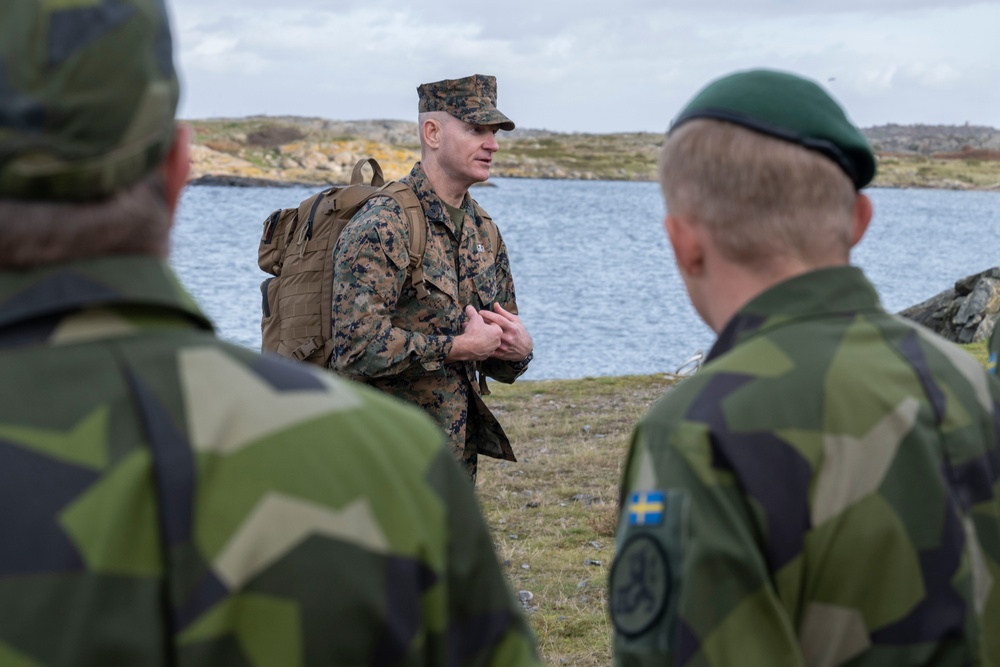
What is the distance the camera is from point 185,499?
1306 mm

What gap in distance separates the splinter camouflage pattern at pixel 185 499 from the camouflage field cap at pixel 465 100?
14.4 feet

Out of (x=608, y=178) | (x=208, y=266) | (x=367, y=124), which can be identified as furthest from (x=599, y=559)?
(x=367, y=124)

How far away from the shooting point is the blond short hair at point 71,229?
1.32m

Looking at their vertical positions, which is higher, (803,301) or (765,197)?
(765,197)

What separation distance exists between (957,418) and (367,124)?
135m

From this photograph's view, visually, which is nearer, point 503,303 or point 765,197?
point 765,197

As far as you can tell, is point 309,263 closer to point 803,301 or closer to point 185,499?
point 803,301

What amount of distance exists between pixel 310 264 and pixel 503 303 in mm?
1156

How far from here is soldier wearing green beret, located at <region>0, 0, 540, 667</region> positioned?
4.19 ft

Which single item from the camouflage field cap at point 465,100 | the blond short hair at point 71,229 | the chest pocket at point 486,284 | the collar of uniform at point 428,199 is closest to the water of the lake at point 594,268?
the collar of uniform at point 428,199

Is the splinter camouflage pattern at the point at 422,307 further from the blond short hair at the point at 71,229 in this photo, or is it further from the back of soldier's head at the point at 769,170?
the blond short hair at the point at 71,229

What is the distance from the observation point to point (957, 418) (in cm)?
207

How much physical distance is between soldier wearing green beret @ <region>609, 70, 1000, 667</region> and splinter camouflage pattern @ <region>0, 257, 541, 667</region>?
651mm

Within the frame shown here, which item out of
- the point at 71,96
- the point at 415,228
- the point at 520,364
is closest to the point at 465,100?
the point at 415,228
